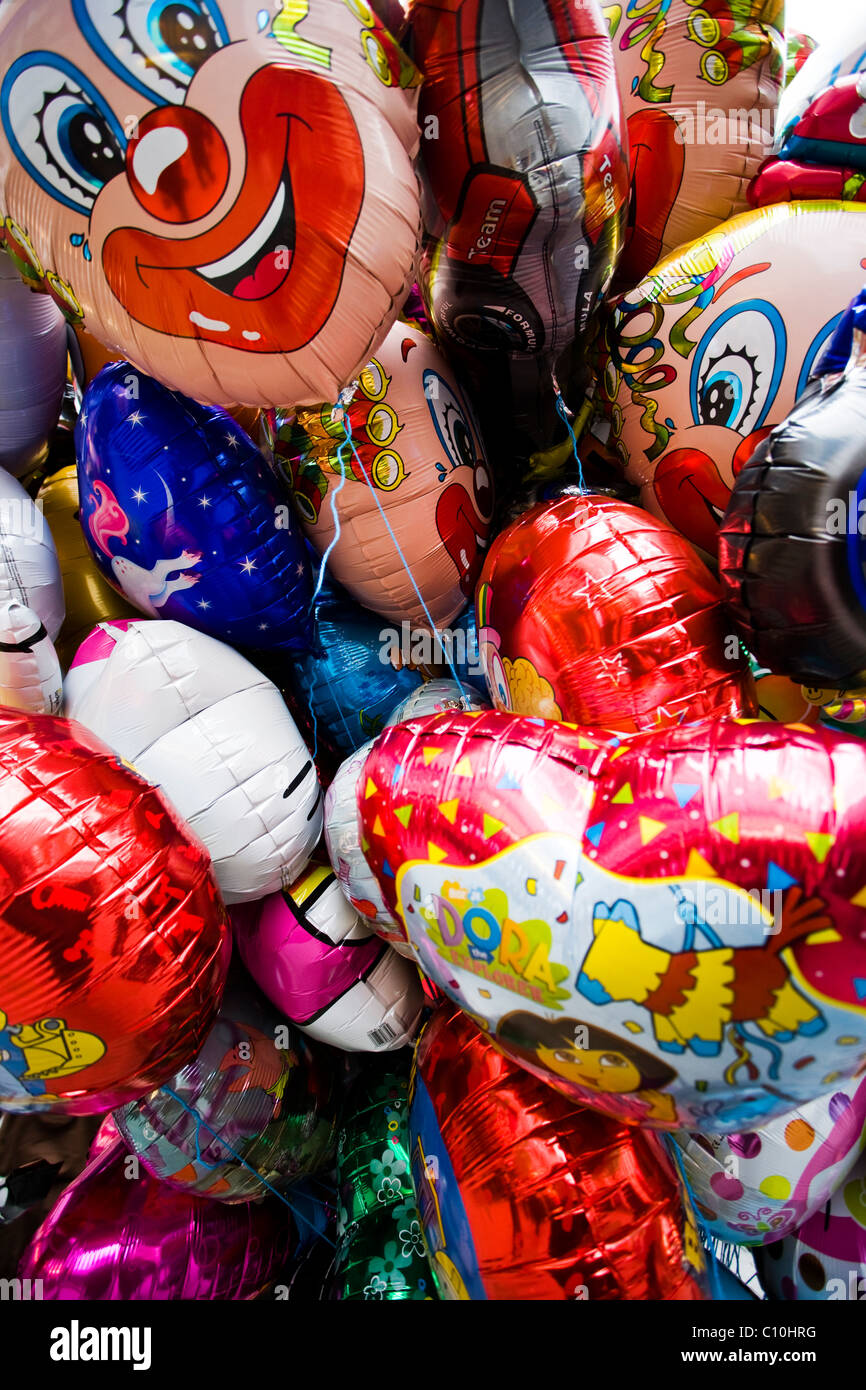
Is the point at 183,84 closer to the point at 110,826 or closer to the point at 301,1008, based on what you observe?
the point at 110,826

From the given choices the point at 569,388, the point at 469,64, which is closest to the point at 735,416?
the point at 569,388

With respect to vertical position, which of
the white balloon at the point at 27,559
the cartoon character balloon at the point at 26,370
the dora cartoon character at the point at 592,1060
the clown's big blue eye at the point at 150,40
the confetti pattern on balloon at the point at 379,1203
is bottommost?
the confetti pattern on balloon at the point at 379,1203

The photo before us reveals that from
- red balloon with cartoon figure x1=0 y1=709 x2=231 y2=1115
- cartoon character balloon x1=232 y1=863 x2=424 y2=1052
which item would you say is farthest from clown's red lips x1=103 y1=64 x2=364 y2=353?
cartoon character balloon x1=232 y1=863 x2=424 y2=1052

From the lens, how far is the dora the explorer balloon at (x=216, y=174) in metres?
0.74

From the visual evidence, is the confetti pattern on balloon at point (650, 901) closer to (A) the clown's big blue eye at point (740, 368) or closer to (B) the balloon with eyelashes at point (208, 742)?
(B) the balloon with eyelashes at point (208, 742)

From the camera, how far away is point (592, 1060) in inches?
29.1

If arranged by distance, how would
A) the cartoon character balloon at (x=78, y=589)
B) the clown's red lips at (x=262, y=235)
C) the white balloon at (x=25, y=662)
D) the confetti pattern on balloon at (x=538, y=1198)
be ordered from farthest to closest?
the cartoon character balloon at (x=78, y=589) → the white balloon at (x=25, y=662) → the confetti pattern on balloon at (x=538, y=1198) → the clown's red lips at (x=262, y=235)

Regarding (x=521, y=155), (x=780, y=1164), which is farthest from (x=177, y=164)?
(x=780, y=1164)

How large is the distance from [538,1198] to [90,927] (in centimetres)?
53

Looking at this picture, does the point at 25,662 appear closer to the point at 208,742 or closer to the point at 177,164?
→ the point at 208,742

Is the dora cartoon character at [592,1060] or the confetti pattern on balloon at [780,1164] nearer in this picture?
the dora cartoon character at [592,1060]

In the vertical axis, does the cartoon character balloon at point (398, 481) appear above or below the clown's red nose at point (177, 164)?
below

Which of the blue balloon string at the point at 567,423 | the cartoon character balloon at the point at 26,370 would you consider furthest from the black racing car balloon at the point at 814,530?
the cartoon character balloon at the point at 26,370

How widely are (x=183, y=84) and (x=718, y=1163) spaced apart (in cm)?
130
